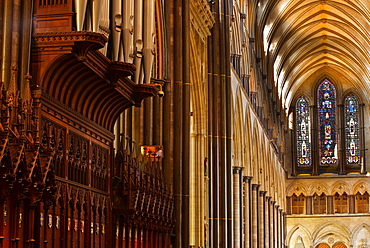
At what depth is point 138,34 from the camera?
11.3 metres

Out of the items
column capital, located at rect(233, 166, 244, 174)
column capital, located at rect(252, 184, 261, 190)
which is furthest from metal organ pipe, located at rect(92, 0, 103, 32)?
column capital, located at rect(252, 184, 261, 190)

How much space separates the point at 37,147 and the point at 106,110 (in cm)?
334

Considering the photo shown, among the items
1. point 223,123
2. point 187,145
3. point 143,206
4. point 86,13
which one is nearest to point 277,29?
point 223,123

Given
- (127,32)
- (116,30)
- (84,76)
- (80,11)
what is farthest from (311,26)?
(80,11)

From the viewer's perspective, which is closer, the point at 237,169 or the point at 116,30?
the point at 116,30

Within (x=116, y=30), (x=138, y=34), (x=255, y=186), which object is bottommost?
(x=255, y=186)

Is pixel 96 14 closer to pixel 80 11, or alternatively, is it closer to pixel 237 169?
pixel 80 11

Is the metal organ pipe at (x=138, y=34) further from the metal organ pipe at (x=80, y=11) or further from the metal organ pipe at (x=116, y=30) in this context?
the metal organ pipe at (x=80, y=11)

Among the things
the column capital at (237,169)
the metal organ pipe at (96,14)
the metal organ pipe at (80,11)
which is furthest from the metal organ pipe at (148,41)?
the column capital at (237,169)

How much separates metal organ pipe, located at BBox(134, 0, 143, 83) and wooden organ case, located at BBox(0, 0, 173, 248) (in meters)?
0.39

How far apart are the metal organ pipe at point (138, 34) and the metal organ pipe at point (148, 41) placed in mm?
162

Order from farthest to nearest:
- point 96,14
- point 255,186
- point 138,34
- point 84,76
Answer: point 255,186, point 138,34, point 84,76, point 96,14

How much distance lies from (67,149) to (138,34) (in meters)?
2.79

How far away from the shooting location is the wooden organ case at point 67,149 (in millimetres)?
7535
